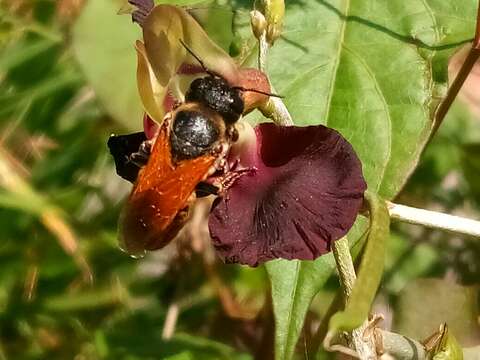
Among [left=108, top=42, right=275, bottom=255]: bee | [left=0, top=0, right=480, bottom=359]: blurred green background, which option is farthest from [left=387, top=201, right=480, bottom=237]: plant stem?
[left=0, top=0, right=480, bottom=359]: blurred green background

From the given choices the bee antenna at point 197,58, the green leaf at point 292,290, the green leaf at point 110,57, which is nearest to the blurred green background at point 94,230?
the green leaf at point 110,57

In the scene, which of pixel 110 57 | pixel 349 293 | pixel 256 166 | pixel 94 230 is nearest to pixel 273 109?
pixel 256 166

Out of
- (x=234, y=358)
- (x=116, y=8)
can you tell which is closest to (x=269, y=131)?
(x=234, y=358)

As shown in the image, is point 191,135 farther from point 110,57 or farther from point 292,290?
point 110,57

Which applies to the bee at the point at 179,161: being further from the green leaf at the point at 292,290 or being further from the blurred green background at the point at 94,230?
the blurred green background at the point at 94,230

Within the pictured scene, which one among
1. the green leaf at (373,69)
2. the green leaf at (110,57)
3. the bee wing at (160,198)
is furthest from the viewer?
the green leaf at (110,57)

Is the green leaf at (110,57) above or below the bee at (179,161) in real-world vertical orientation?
below
